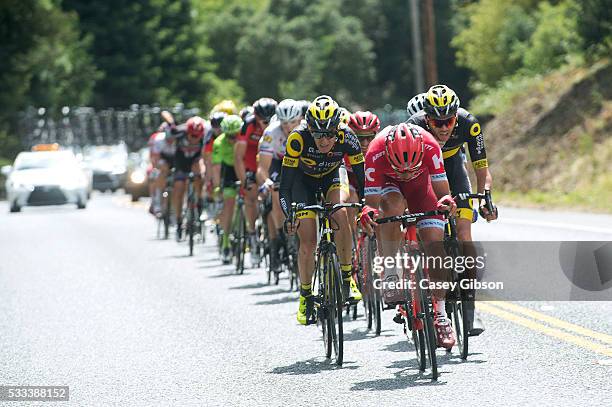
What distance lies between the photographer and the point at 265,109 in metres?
16.2

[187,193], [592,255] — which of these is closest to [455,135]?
[592,255]

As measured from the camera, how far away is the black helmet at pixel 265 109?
637 inches

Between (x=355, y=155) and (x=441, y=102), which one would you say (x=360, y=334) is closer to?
(x=355, y=155)

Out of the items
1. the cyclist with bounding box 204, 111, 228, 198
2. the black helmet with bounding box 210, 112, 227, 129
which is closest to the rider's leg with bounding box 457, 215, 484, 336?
the black helmet with bounding box 210, 112, 227, 129

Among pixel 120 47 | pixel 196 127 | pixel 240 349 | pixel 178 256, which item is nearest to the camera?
pixel 240 349

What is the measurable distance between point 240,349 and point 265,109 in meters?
5.48

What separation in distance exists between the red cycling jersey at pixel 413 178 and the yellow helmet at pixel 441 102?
1.57 feet

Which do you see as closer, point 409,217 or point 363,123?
point 409,217

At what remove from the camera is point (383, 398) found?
8656mm

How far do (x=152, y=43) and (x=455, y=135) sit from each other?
72.7 meters

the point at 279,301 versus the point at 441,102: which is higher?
the point at 441,102

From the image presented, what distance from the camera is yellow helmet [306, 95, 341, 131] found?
1036 cm

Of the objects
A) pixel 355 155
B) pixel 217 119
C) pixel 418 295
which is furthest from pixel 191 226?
pixel 418 295

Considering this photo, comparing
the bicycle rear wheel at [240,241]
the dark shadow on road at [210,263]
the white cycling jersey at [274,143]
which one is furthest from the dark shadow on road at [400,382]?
the dark shadow on road at [210,263]
